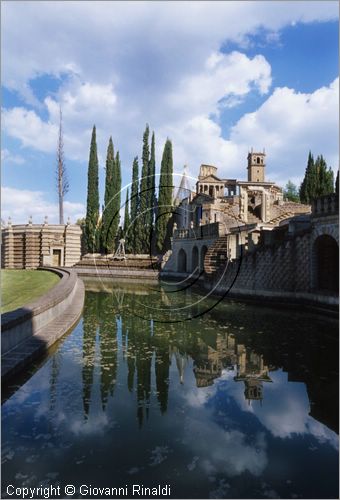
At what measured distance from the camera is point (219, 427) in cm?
670

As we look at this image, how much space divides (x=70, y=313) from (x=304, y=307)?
13.1 meters

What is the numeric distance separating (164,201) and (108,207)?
30.9ft

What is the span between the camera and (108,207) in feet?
174

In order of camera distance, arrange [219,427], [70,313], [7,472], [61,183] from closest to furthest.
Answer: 1. [7,472]
2. [219,427]
3. [70,313]
4. [61,183]

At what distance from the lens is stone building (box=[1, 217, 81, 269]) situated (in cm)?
4994

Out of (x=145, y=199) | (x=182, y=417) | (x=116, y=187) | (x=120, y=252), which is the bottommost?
(x=182, y=417)

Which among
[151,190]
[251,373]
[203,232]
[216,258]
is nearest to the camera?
[251,373]

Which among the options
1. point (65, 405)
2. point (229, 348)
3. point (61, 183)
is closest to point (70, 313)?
point (229, 348)

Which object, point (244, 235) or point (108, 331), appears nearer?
point (108, 331)

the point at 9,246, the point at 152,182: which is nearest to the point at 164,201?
the point at 152,182

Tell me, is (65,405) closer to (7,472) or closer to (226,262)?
(7,472)

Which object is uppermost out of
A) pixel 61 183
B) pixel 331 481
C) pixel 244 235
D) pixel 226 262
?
pixel 61 183

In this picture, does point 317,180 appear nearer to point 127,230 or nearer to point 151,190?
point 151,190

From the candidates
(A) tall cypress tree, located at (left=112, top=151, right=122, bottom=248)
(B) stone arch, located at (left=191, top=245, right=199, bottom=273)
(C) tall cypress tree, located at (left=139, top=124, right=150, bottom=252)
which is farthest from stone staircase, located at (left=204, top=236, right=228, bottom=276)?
(A) tall cypress tree, located at (left=112, top=151, right=122, bottom=248)
